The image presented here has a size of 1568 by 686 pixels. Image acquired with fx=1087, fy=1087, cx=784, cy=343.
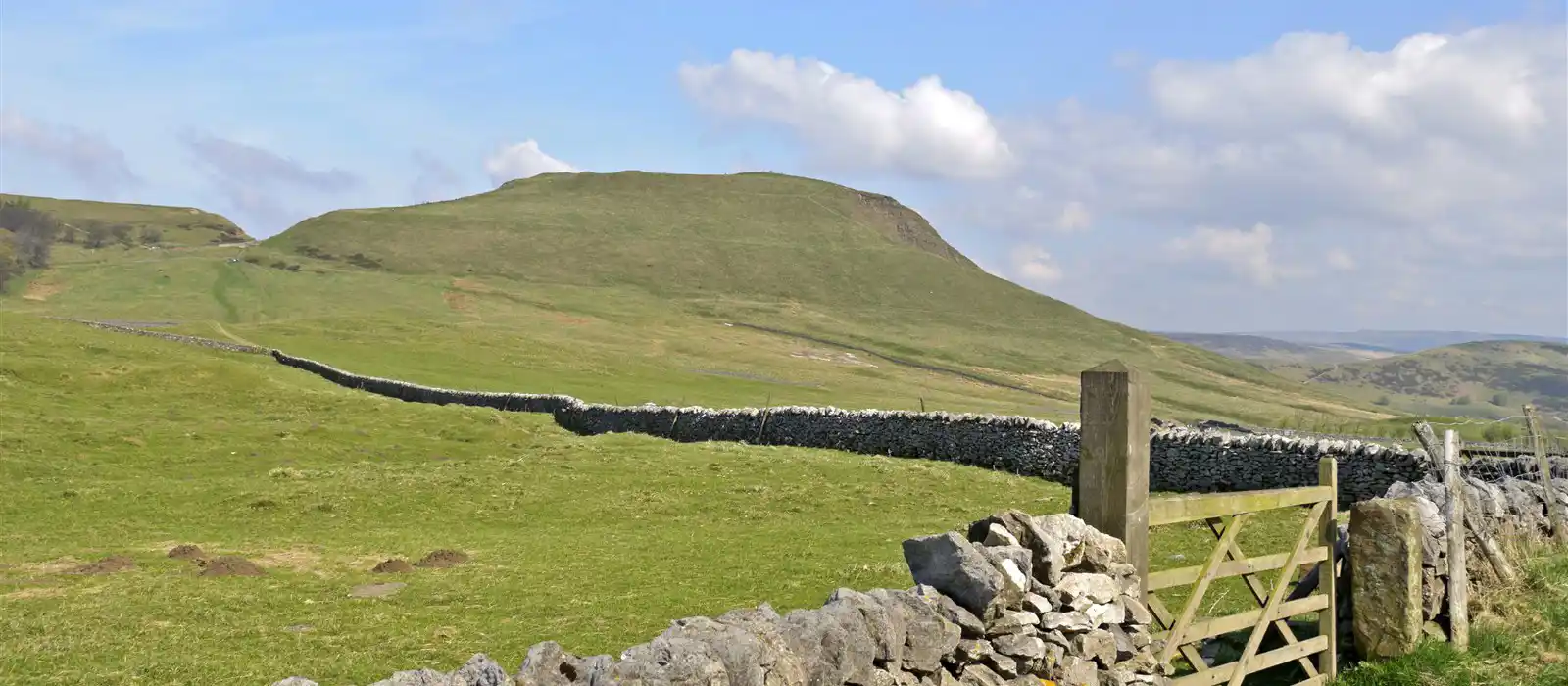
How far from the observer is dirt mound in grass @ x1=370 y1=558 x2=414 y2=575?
18.4m

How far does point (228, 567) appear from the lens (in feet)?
59.3

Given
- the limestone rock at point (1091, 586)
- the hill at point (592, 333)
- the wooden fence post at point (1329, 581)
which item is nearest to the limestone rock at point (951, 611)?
the limestone rock at point (1091, 586)

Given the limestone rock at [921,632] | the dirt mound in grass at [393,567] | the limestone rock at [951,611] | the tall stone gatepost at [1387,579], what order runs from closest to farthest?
1. the limestone rock at [921,632]
2. the limestone rock at [951,611]
3. the tall stone gatepost at [1387,579]
4. the dirt mound in grass at [393,567]

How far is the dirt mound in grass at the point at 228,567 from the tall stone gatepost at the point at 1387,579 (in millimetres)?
16073

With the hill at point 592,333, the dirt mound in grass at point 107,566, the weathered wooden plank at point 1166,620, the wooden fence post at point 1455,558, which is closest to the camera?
the weathered wooden plank at point 1166,620

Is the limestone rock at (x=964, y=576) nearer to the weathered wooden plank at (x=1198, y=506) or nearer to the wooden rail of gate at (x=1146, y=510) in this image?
the wooden rail of gate at (x=1146, y=510)

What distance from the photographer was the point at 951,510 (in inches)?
1037

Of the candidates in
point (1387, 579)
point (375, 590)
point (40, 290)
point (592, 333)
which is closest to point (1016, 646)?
point (1387, 579)

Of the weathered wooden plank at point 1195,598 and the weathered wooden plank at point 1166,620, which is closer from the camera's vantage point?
the weathered wooden plank at point 1195,598

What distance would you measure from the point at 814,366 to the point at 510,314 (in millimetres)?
43330

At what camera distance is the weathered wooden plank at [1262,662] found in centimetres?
952

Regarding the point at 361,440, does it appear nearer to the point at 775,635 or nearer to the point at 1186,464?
the point at 1186,464

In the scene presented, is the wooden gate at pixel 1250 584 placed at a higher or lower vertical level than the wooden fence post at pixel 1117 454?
lower

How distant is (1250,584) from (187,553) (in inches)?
693
